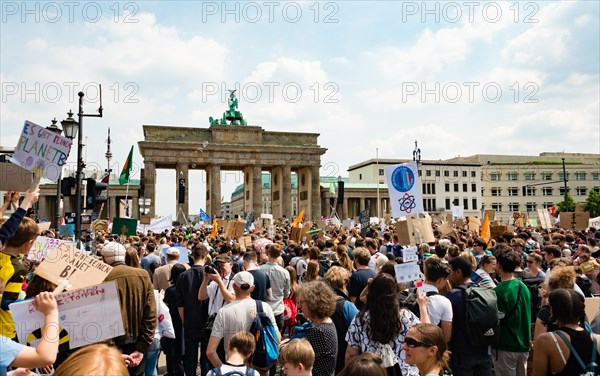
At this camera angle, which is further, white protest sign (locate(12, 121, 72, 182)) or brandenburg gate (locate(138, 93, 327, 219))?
brandenburg gate (locate(138, 93, 327, 219))

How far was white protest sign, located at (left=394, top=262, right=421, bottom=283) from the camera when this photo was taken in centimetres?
601

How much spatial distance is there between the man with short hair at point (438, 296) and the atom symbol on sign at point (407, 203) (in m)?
3.21

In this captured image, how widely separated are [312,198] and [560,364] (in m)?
69.2

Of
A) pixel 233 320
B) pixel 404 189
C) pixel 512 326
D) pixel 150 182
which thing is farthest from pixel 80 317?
pixel 150 182

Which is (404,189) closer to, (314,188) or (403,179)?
(403,179)

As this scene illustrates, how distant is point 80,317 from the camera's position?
379 centimetres

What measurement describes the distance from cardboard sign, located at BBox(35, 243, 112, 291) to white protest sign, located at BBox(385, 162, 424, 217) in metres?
5.88

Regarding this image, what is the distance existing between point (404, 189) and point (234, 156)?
61.6 meters

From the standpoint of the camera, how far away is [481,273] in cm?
662

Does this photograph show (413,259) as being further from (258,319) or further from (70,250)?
(70,250)

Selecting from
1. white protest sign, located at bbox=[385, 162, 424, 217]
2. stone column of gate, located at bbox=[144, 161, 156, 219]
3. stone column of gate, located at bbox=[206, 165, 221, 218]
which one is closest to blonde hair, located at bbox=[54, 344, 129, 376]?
white protest sign, located at bbox=[385, 162, 424, 217]

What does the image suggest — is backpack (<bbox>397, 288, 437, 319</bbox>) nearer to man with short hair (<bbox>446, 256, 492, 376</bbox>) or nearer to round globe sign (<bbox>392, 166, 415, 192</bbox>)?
man with short hair (<bbox>446, 256, 492, 376</bbox>)

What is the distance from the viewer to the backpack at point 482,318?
530 centimetres

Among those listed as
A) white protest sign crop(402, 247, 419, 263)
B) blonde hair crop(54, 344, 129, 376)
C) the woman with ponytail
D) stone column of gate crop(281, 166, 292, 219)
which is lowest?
the woman with ponytail
